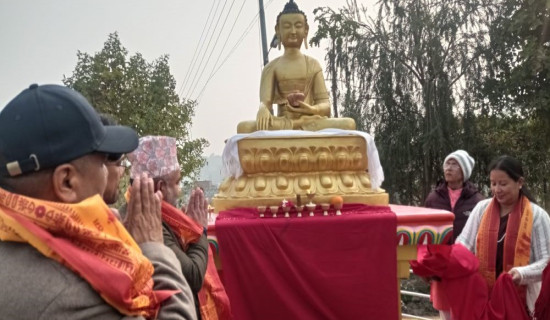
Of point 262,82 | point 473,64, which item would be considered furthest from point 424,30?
point 262,82

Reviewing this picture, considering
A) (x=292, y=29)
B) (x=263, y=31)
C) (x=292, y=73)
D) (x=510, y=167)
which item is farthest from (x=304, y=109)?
(x=263, y=31)

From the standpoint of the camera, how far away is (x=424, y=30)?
1114 cm

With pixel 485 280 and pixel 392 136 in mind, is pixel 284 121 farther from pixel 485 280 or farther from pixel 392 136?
pixel 392 136

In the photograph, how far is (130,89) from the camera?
10.8 meters

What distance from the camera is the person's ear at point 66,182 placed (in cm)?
109

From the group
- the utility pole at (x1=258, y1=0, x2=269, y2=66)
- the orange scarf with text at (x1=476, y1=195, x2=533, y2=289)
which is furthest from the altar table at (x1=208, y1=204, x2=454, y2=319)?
the utility pole at (x1=258, y1=0, x2=269, y2=66)

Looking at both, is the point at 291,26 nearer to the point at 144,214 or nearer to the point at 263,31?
the point at 144,214

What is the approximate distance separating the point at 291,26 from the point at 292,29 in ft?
0.13

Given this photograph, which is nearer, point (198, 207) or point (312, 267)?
point (198, 207)

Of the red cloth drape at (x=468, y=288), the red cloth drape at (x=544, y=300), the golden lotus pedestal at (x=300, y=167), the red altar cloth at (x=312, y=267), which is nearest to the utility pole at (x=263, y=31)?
the golden lotus pedestal at (x=300, y=167)

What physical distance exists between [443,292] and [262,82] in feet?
8.94

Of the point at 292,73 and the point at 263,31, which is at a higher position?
the point at 263,31

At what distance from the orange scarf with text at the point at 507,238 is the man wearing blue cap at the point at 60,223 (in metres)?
2.57

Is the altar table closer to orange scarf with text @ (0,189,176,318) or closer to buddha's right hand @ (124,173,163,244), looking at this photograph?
buddha's right hand @ (124,173,163,244)
